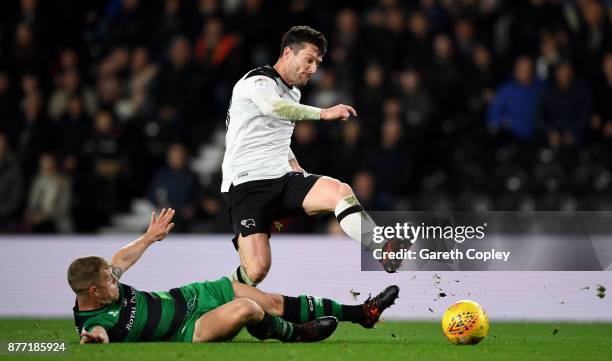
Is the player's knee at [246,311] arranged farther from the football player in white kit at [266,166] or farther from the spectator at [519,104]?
the spectator at [519,104]

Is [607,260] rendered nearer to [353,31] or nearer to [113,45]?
[353,31]

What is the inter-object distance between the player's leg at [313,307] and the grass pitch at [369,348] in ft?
0.68

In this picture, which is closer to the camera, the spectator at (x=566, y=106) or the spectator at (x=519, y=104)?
the spectator at (x=566, y=106)

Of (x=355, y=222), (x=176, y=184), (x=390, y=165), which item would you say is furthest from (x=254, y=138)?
(x=176, y=184)

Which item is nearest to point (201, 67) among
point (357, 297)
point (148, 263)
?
point (148, 263)

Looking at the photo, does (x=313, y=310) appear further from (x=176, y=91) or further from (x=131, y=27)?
(x=131, y=27)

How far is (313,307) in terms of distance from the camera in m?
8.91

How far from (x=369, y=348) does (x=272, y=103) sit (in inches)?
76.1

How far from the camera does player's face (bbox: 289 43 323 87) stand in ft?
30.1

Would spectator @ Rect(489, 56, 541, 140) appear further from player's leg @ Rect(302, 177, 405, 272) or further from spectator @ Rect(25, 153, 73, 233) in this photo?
player's leg @ Rect(302, 177, 405, 272)

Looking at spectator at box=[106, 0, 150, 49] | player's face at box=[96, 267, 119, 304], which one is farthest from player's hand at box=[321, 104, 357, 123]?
spectator at box=[106, 0, 150, 49]

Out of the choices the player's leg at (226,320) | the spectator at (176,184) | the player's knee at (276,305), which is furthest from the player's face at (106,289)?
the spectator at (176,184)

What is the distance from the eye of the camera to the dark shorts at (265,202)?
9148 millimetres

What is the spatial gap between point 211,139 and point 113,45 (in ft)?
7.30
